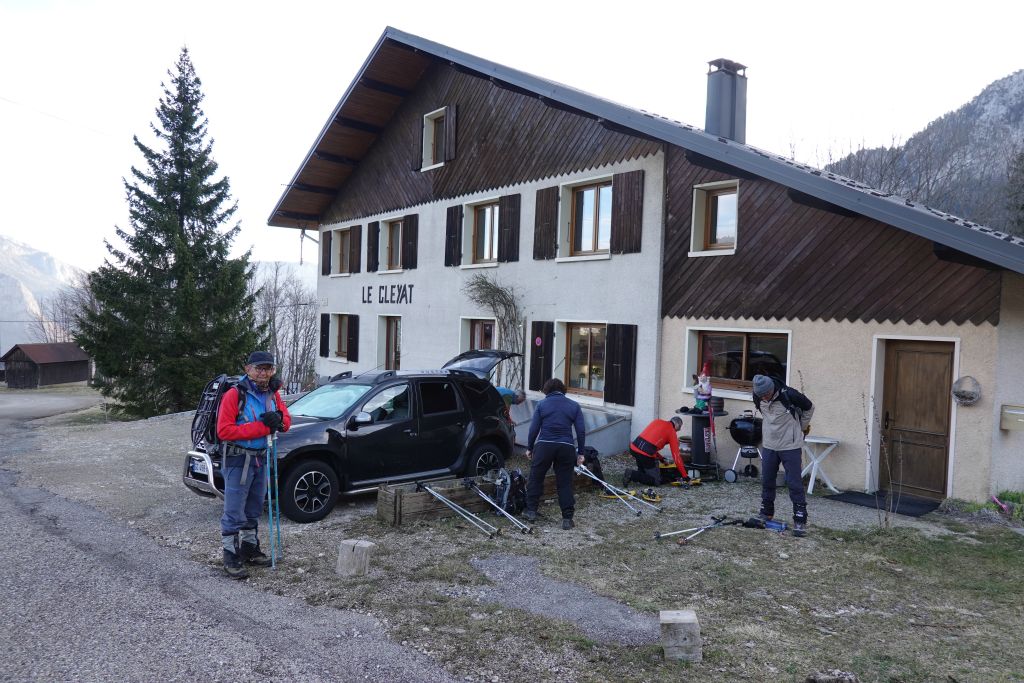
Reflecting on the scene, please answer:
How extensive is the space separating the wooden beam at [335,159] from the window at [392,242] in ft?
8.58

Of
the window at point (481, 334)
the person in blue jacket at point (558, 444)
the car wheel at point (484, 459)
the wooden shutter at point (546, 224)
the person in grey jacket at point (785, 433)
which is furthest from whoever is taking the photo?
the window at point (481, 334)

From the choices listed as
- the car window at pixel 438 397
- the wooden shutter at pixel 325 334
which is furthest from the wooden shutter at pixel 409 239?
the car window at pixel 438 397

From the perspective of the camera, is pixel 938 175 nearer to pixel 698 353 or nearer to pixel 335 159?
pixel 698 353

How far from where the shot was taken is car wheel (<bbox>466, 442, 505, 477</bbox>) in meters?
9.55

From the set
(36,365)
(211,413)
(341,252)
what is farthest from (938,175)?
(36,365)

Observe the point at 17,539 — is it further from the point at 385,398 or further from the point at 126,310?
the point at 126,310

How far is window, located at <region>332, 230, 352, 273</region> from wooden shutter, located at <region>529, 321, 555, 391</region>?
10.2 meters

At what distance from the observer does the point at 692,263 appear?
12391mm

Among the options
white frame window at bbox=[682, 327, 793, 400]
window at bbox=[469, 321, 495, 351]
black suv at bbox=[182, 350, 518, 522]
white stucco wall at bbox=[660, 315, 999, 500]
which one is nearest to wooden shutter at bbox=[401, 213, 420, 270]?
window at bbox=[469, 321, 495, 351]

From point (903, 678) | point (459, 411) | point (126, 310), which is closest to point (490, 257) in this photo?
point (459, 411)

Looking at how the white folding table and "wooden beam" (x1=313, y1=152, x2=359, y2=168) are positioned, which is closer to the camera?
the white folding table

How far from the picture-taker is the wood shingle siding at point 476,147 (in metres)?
14.4

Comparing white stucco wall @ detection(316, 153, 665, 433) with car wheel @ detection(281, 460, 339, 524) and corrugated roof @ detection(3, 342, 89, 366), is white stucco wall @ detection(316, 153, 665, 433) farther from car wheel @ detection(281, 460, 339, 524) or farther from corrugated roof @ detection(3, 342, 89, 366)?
corrugated roof @ detection(3, 342, 89, 366)

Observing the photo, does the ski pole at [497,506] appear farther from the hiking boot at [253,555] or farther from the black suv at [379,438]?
the hiking boot at [253,555]
